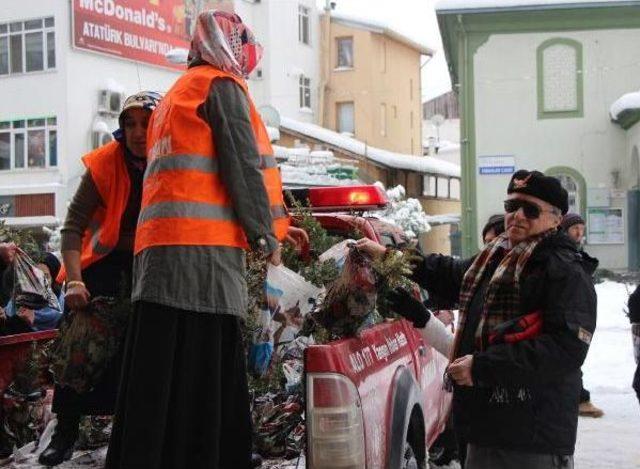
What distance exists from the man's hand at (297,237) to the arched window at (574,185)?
20732 millimetres

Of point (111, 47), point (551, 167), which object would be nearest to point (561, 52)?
point (551, 167)

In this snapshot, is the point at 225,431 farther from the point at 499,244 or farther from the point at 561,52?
the point at 561,52

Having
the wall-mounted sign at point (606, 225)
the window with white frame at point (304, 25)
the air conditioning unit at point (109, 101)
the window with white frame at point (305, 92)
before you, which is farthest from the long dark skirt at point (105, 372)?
the window with white frame at point (304, 25)

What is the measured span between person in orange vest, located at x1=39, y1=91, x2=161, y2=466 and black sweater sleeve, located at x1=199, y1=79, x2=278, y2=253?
0.88m

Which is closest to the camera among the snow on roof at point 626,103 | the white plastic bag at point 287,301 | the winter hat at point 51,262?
the white plastic bag at point 287,301

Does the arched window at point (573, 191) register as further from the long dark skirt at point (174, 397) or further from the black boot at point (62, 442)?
the long dark skirt at point (174, 397)

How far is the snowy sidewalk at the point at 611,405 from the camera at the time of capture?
7.11 meters

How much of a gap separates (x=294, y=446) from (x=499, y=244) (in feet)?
4.41

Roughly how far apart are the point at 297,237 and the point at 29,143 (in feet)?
88.6

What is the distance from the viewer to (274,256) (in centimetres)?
365

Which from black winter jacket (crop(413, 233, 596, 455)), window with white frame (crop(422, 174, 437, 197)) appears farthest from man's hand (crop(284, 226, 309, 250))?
window with white frame (crop(422, 174, 437, 197))

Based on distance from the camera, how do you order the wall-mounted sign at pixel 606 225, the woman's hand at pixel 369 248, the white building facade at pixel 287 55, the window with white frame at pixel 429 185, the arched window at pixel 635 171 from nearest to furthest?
1. the woman's hand at pixel 369 248
2. the arched window at pixel 635 171
3. the wall-mounted sign at pixel 606 225
4. the white building facade at pixel 287 55
5. the window with white frame at pixel 429 185

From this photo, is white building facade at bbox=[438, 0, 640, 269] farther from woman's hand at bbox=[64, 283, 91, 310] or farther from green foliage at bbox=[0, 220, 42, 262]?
woman's hand at bbox=[64, 283, 91, 310]

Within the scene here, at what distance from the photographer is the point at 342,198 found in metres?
5.41
